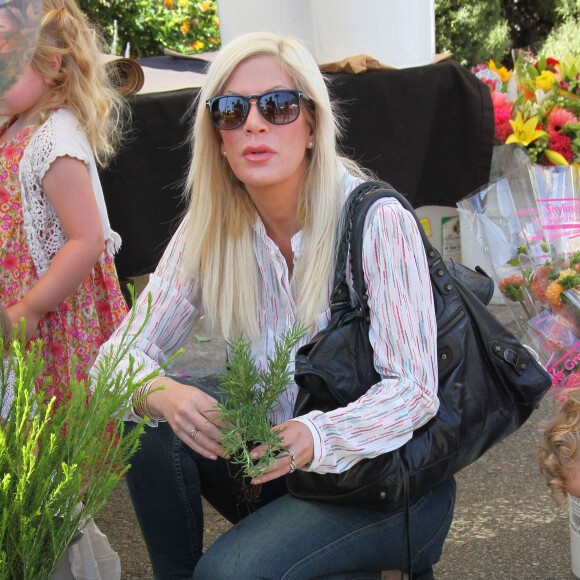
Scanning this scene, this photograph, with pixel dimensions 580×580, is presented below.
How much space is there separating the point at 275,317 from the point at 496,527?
3.85ft

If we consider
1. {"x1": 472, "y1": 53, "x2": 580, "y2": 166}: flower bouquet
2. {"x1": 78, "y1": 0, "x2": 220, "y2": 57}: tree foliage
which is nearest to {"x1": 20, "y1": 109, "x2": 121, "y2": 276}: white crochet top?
{"x1": 472, "y1": 53, "x2": 580, "y2": 166}: flower bouquet

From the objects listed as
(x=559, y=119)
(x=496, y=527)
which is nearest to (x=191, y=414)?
(x=496, y=527)

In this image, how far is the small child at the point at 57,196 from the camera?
2.35 m

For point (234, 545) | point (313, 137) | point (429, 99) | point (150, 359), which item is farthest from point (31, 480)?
point (429, 99)

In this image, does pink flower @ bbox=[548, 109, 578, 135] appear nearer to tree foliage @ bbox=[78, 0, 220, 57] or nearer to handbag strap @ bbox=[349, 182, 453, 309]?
handbag strap @ bbox=[349, 182, 453, 309]

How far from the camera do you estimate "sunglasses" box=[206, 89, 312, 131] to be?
1.91 m

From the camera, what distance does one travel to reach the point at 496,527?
2791 mm

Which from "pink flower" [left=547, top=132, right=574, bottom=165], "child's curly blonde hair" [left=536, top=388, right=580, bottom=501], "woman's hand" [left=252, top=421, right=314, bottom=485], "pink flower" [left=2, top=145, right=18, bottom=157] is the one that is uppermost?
"pink flower" [left=2, top=145, right=18, bottom=157]

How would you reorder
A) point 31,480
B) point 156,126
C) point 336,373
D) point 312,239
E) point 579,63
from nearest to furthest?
1. point 31,480
2. point 336,373
3. point 312,239
4. point 156,126
5. point 579,63

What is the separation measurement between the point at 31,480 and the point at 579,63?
3.30 meters

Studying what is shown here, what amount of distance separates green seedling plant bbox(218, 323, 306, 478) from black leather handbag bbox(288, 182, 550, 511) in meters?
0.15

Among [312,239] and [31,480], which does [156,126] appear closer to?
[312,239]

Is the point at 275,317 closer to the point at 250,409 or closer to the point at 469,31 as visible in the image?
the point at 250,409

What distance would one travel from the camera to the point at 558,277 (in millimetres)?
2301
